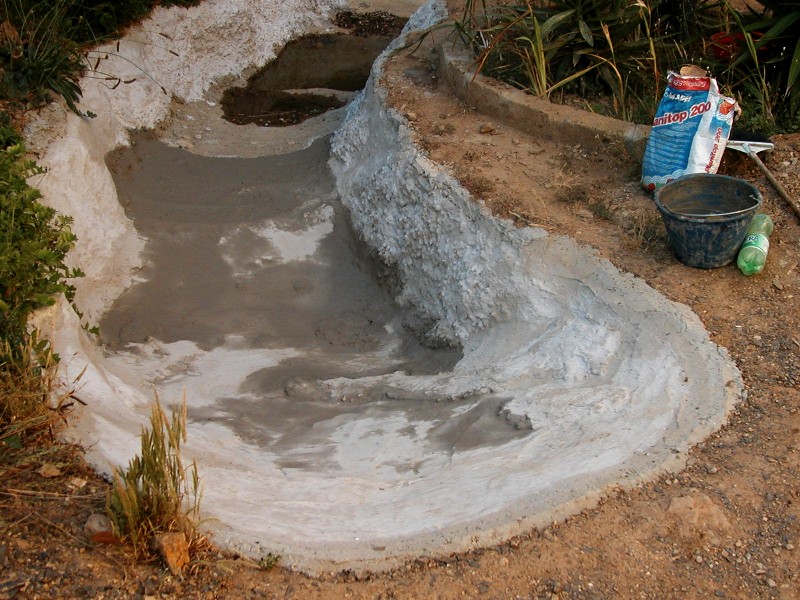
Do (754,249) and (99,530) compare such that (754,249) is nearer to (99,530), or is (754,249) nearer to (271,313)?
(271,313)

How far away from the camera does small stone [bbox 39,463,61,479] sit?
3.44 meters

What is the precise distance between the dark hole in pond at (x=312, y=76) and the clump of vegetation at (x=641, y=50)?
8.53 ft

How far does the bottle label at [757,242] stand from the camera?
475 cm

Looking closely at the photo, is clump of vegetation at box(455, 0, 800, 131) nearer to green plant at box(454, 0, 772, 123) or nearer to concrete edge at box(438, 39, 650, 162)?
green plant at box(454, 0, 772, 123)

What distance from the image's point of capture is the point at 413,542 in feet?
10.5

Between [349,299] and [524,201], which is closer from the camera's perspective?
[524,201]

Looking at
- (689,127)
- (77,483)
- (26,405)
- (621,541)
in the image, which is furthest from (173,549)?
(689,127)

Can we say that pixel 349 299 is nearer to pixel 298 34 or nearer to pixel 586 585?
pixel 586 585

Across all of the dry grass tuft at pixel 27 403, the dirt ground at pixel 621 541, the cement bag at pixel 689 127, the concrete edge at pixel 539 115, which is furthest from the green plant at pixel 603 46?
the dry grass tuft at pixel 27 403

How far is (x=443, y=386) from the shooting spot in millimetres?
4742

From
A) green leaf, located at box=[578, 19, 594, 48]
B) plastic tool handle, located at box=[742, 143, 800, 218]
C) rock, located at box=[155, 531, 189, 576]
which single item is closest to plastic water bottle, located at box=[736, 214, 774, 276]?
plastic tool handle, located at box=[742, 143, 800, 218]

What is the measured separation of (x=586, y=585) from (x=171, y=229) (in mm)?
4555

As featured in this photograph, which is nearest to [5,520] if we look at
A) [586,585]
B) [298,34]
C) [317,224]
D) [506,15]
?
[586,585]

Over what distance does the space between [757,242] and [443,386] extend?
1944mm
